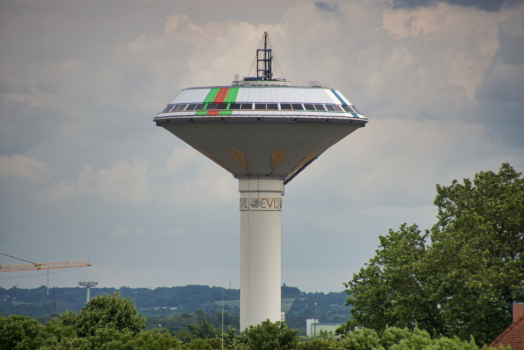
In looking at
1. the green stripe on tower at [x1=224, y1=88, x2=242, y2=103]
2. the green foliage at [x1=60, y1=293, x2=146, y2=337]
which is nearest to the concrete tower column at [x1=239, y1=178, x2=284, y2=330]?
the green stripe on tower at [x1=224, y1=88, x2=242, y2=103]

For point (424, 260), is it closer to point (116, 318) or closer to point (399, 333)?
point (399, 333)

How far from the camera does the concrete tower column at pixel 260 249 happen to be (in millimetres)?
55438

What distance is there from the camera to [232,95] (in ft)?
174

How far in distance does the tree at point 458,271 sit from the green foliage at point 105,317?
1259 cm

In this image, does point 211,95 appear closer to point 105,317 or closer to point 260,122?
point 260,122

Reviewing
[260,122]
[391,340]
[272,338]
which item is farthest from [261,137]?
[391,340]

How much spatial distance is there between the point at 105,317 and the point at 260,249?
10.9m

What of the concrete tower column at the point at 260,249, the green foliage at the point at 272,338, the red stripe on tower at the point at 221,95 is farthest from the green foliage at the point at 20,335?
the red stripe on tower at the point at 221,95

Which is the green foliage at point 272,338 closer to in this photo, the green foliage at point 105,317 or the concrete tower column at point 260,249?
the green foliage at point 105,317

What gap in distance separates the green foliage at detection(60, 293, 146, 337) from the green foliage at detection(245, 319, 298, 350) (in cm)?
814

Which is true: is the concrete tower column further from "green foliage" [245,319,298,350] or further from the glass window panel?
"green foliage" [245,319,298,350]

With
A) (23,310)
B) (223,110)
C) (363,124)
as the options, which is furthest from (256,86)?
(23,310)

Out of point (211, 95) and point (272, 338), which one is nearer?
point (272, 338)

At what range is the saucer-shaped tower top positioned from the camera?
170ft
